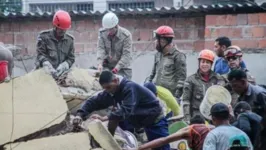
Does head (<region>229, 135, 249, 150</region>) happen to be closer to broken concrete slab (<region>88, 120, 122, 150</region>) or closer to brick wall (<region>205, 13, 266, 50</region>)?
broken concrete slab (<region>88, 120, 122, 150</region>)

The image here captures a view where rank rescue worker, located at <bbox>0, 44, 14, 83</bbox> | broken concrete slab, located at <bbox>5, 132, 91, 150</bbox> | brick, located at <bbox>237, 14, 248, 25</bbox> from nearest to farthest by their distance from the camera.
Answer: broken concrete slab, located at <bbox>5, 132, 91, 150</bbox> < rescue worker, located at <bbox>0, 44, 14, 83</bbox> < brick, located at <bbox>237, 14, 248, 25</bbox>

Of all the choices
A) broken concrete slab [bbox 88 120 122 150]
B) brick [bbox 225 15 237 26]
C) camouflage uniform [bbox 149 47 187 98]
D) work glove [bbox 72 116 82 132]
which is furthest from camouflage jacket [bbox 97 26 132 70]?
broken concrete slab [bbox 88 120 122 150]

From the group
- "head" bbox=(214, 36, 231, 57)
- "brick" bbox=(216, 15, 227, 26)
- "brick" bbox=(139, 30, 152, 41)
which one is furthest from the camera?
"brick" bbox=(139, 30, 152, 41)

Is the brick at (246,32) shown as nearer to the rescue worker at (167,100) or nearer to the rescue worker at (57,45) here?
the rescue worker at (167,100)

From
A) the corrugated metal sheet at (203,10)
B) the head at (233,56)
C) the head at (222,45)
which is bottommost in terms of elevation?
the head at (233,56)

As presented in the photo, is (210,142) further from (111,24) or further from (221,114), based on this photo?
(111,24)

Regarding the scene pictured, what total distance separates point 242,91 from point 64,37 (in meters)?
3.33

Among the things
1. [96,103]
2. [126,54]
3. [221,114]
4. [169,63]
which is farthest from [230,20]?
[221,114]

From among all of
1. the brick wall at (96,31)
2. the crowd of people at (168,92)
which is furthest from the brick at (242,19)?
the crowd of people at (168,92)

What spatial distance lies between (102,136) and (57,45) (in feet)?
11.0

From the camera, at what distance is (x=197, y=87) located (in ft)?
31.6

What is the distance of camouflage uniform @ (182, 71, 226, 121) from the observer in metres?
9.60

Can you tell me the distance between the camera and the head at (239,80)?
313 inches

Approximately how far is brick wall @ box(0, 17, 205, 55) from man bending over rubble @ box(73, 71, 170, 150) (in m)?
4.08
